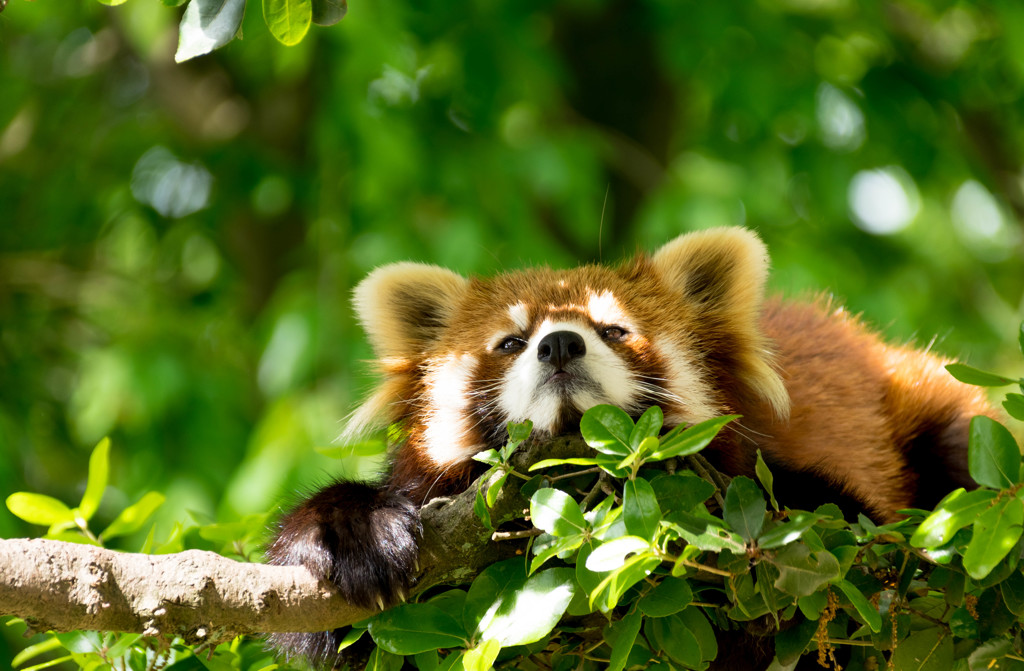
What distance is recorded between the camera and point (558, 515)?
1498mm

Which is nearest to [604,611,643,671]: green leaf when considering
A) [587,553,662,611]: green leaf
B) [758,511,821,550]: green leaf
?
[587,553,662,611]: green leaf

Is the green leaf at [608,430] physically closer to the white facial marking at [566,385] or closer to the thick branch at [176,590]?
the thick branch at [176,590]

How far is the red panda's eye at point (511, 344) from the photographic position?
2.30m

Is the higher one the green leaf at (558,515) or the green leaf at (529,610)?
the green leaf at (558,515)

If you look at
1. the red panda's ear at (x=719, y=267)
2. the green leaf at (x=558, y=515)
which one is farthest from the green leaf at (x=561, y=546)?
the red panda's ear at (x=719, y=267)

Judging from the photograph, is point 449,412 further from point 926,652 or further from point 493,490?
point 926,652

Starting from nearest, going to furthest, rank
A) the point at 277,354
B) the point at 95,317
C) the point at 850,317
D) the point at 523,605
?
1. the point at 523,605
2. the point at 850,317
3. the point at 277,354
4. the point at 95,317

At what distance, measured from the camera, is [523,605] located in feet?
5.10

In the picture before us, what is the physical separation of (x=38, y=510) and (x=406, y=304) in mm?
1039

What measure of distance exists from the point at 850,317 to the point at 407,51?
2.58 meters

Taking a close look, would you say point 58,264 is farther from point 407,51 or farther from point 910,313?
point 910,313

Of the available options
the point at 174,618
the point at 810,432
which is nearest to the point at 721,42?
the point at 810,432

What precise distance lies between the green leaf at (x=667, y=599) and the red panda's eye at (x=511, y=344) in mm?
860

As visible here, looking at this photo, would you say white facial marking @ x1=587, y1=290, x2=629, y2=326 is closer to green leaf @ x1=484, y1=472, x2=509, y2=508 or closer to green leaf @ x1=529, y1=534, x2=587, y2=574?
green leaf @ x1=484, y1=472, x2=509, y2=508
